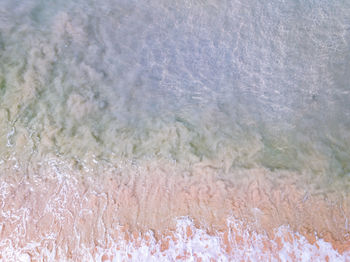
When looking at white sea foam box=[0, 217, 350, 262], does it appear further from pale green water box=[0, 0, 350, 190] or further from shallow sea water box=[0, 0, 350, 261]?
pale green water box=[0, 0, 350, 190]

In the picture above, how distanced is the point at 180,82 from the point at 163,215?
3.63 feet

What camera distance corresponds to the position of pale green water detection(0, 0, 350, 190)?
2207mm

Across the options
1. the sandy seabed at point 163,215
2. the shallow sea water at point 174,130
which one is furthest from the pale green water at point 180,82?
the sandy seabed at point 163,215

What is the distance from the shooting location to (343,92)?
2.45 m

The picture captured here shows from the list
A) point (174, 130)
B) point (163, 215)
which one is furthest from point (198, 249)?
point (174, 130)

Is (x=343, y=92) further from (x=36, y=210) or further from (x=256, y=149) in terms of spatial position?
(x=36, y=210)

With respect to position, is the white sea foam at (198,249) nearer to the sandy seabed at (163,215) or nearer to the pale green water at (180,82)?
the sandy seabed at (163,215)

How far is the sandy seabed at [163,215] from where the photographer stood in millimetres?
1910

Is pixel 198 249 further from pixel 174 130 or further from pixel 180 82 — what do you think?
pixel 180 82

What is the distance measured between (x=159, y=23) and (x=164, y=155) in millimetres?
1299

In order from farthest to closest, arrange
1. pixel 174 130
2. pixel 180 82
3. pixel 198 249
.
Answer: pixel 180 82
pixel 174 130
pixel 198 249

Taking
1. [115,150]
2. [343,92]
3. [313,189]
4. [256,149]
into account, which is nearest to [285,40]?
[343,92]

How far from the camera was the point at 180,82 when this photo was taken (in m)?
2.52

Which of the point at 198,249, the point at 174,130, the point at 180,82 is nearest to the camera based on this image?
the point at 198,249
